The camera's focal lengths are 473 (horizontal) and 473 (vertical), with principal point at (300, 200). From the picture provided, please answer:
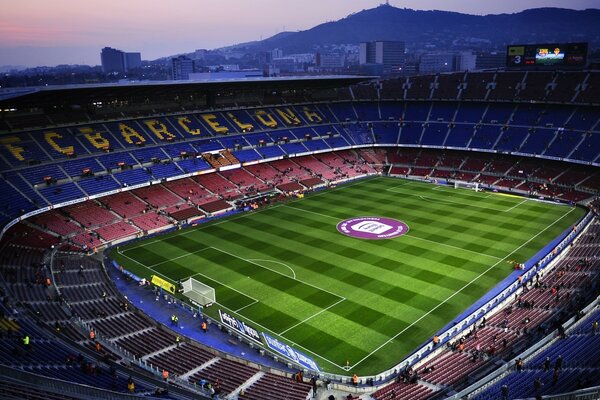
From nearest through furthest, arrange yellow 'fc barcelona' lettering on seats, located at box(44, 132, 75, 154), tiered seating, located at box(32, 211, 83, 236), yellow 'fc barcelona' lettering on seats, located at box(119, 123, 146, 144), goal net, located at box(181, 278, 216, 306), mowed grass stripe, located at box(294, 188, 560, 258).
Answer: goal net, located at box(181, 278, 216, 306), mowed grass stripe, located at box(294, 188, 560, 258), tiered seating, located at box(32, 211, 83, 236), yellow 'fc barcelona' lettering on seats, located at box(44, 132, 75, 154), yellow 'fc barcelona' lettering on seats, located at box(119, 123, 146, 144)

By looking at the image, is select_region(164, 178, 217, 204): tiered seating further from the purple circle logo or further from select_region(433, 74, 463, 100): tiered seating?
select_region(433, 74, 463, 100): tiered seating

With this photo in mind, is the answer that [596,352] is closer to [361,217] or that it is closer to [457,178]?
[361,217]

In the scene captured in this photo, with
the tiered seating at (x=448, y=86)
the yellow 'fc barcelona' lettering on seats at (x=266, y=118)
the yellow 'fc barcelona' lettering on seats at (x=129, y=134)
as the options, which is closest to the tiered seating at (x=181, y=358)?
the yellow 'fc barcelona' lettering on seats at (x=129, y=134)

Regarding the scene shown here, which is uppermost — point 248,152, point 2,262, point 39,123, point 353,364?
point 39,123

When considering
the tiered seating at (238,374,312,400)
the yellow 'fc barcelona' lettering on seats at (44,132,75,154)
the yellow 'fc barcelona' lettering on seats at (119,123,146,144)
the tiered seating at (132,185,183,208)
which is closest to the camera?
the tiered seating at (238,374,312,400)

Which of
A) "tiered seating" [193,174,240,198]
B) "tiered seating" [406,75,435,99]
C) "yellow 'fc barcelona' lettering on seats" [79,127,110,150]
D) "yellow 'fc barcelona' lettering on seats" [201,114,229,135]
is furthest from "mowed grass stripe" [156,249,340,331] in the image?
"tiered seating" [406,75,435,99]

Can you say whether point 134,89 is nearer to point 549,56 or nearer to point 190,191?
point 190,191

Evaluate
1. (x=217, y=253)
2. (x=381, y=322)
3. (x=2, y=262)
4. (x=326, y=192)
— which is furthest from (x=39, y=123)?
(x=381, y=322)

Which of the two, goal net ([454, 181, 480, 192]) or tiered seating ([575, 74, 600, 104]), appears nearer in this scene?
goal net ([454, 181, 480, 192])
